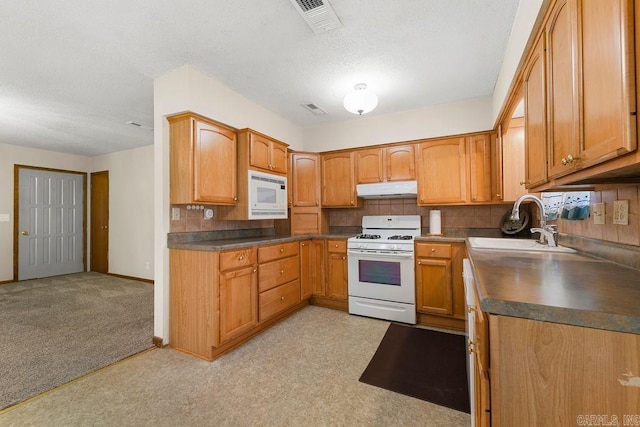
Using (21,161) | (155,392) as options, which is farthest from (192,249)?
(21,161)

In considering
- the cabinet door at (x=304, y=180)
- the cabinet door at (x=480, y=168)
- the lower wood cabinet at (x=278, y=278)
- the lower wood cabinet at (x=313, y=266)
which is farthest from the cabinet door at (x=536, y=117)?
the cabinet door at (x=304, y=180)

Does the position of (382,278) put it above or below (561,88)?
below

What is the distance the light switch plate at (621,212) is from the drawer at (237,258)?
8.10ft

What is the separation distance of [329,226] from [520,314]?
3.34m

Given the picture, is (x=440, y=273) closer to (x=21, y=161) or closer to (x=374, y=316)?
(x=374, y=316)

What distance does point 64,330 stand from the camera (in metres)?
2.78

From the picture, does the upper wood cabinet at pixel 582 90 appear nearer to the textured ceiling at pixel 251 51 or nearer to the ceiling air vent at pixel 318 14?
the textured ceiling at pixel 251 51

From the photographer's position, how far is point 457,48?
2227mm

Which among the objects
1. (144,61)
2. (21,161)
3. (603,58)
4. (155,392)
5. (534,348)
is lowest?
(155,392)

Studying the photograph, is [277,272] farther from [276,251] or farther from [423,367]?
[423,367]

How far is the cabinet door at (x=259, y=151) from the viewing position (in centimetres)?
287

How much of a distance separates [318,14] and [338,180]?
2143 millimetres

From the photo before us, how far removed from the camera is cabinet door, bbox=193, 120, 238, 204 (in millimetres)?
2426

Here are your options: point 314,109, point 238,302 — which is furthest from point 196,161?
point 314,109
